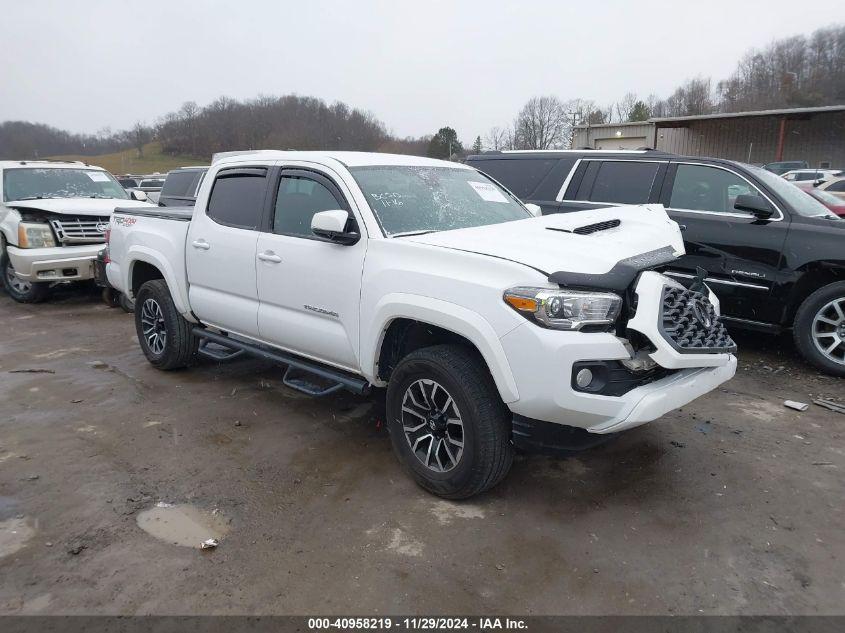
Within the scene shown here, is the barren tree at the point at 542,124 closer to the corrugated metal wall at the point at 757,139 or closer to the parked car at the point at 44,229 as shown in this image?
the corrugated metal wall at the point at 757,139

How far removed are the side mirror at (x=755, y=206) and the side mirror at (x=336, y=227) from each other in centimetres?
364

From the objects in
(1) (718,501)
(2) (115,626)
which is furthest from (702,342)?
(2) (115,626)

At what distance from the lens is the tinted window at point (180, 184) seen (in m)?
11.9

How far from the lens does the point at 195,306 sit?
4969mm

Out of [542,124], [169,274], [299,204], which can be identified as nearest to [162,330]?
[169,274]

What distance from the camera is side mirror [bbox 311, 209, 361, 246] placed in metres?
3.46

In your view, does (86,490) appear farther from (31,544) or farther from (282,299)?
(282,299)

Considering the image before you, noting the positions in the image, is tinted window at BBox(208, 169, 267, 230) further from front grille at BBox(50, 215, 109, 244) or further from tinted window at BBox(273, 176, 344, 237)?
front grille at BBox(50, 215, 109, 244)

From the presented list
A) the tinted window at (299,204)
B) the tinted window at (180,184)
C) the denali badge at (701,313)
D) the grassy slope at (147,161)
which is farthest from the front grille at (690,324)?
the grassy slope at (147,161)

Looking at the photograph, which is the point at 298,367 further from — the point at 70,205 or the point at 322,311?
the point at 70,205

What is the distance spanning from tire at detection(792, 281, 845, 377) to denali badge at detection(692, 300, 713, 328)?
8.32 feet

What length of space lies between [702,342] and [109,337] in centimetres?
632

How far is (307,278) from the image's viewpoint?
3879mm

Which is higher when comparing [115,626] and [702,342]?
[702,342]
